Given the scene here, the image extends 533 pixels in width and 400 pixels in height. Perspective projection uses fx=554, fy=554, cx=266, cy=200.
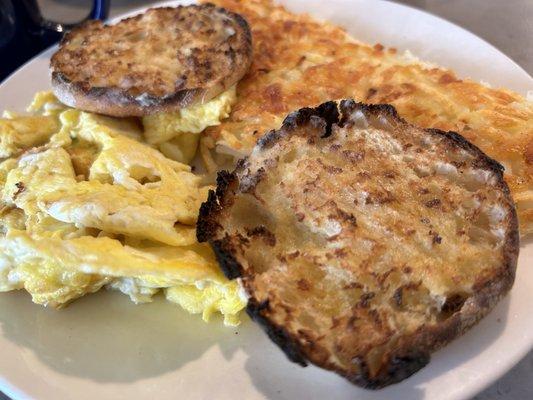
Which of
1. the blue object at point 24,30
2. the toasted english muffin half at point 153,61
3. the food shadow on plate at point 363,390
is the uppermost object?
the toasted english muffin half at point 153,61

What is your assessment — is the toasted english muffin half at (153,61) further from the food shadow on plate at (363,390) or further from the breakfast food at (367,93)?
the food shadow on plate at (363,390)

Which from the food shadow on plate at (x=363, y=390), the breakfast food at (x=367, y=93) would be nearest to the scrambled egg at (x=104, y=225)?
the food shadow on plate at (x=363, y=390)

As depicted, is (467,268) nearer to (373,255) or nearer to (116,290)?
(373,255)

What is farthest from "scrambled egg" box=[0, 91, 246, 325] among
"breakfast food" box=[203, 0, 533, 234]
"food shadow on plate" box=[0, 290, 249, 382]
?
"breakfast food" box=[203, 0, 533, 234]

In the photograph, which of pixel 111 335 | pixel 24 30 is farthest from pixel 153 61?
pixel 24 30

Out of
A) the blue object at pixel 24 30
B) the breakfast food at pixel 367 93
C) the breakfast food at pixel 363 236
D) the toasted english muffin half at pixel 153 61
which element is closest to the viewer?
the breakfast food at pixel 363 236

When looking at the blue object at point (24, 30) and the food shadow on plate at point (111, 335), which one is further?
the blue object at point (24, 30)

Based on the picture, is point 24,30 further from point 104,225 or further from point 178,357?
point 178,357
